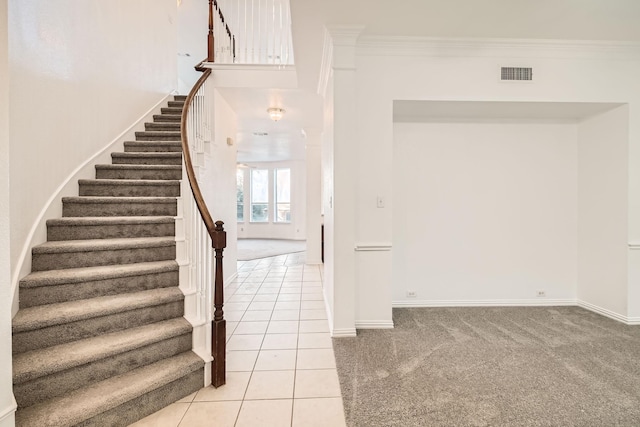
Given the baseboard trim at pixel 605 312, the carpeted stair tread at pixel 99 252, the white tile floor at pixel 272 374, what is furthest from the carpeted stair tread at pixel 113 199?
the baseboard trim at pixel 605 312

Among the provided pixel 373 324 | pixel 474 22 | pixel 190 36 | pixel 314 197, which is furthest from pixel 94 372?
pixel 190 36

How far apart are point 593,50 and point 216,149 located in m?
4.65

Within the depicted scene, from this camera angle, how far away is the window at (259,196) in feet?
37.3

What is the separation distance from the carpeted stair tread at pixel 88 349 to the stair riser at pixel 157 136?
9.36ft

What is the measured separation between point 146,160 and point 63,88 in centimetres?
107

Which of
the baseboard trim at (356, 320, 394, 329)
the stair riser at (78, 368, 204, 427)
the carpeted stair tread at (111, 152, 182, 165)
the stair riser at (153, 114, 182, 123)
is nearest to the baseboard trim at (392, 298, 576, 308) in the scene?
the baseboard trim at (356, 320, 394, 329)

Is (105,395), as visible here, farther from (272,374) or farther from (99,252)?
(99,252)

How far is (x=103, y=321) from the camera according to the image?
1.94 m

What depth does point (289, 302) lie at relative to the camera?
3.78 m

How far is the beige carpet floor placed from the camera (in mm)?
1727

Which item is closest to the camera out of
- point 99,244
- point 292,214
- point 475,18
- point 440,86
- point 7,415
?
point 7,415

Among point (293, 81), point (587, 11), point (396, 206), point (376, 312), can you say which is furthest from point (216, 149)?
point (587, 11)

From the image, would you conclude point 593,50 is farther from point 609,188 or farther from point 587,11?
point 609,188

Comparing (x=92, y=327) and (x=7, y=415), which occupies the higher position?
(x=92, y=327)
